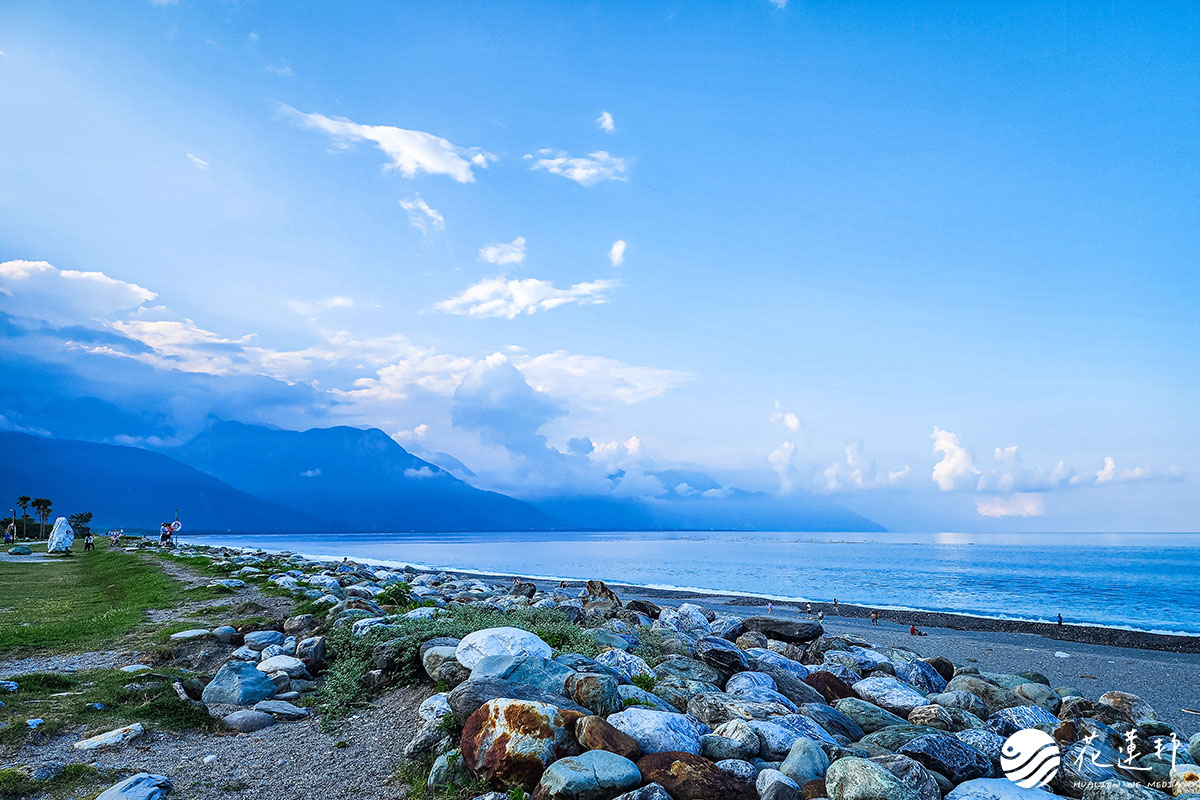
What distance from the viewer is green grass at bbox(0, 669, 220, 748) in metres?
7.61

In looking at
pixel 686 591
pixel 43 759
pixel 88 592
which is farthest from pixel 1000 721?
pixel 686 591

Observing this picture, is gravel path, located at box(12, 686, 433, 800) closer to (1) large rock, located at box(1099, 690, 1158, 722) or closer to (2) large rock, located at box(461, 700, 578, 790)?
(2) large rock, located at box(461, 700, 578, 790)

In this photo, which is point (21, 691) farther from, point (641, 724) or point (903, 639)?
point (903, 639)

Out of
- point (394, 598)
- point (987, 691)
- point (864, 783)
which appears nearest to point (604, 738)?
point (864, 783)

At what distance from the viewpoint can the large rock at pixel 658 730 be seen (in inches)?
252

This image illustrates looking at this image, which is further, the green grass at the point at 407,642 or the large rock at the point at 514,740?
the green grass at the point at 407,642

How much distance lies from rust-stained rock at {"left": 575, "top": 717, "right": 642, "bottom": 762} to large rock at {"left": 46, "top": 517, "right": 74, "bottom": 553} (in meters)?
52.0

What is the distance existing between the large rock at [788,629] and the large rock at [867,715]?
8.85 m

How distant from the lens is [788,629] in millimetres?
18188

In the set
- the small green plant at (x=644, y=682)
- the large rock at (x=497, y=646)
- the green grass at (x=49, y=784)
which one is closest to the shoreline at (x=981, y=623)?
the small green plant at (x=644, y=682)

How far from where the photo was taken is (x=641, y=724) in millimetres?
6609

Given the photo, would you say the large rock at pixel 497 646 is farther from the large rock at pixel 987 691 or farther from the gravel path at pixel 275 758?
the large rock at pixel 987 691

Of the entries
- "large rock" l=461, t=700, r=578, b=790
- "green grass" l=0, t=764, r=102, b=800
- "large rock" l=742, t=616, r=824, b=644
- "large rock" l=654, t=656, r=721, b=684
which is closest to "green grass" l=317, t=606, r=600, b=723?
"large rock" l=654, t=656, r=721, b=684

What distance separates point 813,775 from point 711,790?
118cm
